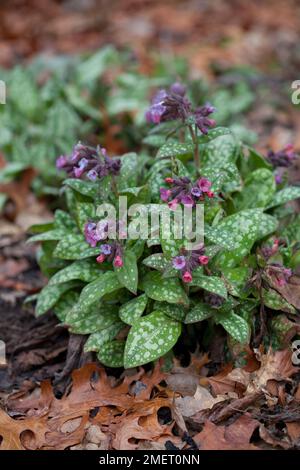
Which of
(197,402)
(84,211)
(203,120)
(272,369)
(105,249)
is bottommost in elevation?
(197,402)

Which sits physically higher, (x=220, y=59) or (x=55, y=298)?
(x=220, y=59)

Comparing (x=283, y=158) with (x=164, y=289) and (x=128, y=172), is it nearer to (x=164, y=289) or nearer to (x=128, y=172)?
(x=128, y=172)

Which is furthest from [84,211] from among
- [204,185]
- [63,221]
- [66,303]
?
[204,185]

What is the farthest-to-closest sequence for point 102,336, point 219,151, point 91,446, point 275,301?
point 219,151 < point 102,336 < point 275,301 < point 91,446

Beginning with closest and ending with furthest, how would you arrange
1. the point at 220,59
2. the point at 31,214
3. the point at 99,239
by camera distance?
1. the point at 99,239
2. the point at 31,214
3. the point at 220,59

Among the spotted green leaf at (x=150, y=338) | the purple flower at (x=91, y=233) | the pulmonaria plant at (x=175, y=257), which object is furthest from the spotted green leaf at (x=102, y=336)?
the purple flower at (x=91, y=233)

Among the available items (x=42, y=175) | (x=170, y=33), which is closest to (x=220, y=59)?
(x=170, y=33)

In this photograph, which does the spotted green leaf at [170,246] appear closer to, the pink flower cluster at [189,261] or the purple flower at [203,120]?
the pink flower cluster at [189,261]

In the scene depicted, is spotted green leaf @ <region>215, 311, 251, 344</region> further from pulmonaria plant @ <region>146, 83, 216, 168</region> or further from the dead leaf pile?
pulmonaria plant @ <region>146, 83, 216, 168</region>
